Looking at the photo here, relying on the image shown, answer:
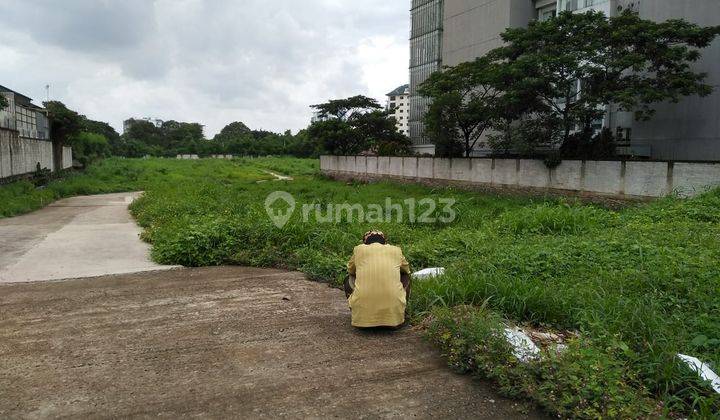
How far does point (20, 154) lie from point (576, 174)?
18167 mm

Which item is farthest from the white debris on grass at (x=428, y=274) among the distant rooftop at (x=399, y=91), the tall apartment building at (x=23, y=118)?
the distant rooftop at (x=399, y=91)

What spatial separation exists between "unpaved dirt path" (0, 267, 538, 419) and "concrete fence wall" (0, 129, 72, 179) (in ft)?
39.5

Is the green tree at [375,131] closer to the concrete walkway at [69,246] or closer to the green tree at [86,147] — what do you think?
the green tree at [86,147]

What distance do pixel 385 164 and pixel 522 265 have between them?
1819 centimetres

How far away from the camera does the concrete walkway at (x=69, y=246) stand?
6.15 m

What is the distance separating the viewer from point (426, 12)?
34500 millimetres

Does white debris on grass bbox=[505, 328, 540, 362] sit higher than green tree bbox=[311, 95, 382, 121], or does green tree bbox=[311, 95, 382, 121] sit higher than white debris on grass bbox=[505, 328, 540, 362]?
green tree bbox=[311, 95, 382, 121]

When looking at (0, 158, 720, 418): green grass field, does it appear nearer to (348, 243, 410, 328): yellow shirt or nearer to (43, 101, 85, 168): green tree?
(348, 243, 410, 328): yellow shirt

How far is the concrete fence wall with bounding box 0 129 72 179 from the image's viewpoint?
1444 cm

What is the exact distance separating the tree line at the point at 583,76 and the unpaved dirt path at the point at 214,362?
11152 mm

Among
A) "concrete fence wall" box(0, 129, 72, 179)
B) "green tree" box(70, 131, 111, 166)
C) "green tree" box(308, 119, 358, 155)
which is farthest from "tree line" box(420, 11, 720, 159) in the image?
"green tree" box(70, 131, 111, 166)

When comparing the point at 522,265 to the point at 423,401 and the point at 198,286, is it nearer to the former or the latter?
the point at 423,401

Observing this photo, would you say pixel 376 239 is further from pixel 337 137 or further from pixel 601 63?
pixel 337 137

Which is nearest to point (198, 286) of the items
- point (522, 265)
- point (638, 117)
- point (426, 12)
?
point (522, 265)
